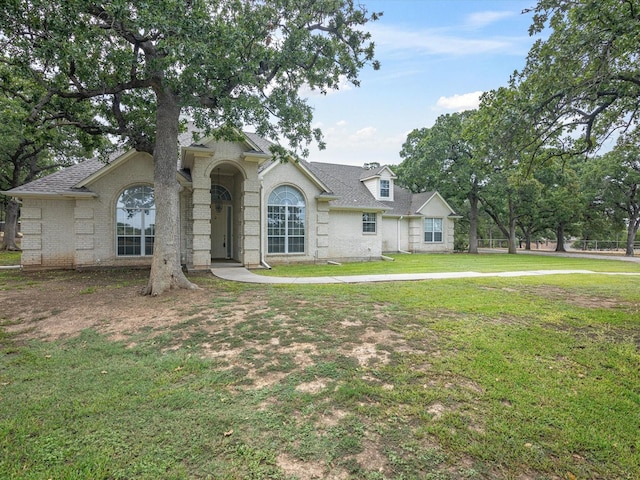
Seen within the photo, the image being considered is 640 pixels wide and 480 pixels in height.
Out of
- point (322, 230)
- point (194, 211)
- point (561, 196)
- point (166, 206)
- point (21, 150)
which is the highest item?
point (21, 150)

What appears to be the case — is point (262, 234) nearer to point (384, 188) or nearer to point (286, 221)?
point (286, 221)

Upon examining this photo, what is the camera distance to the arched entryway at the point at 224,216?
16922 mm

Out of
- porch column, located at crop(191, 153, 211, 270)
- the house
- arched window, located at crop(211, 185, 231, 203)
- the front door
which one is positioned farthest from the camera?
the front door

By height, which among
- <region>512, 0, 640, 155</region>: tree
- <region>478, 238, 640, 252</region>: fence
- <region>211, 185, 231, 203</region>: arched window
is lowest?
<region>478, 238, 640, 252</region>: fence

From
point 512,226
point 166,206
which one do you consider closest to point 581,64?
point 166,206

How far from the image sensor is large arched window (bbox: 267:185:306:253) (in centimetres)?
1593

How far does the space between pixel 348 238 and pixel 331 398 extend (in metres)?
Answer: 15.3

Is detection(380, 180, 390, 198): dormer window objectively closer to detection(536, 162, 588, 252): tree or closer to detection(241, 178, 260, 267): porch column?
detection(241, 178, 260, 267): porch column

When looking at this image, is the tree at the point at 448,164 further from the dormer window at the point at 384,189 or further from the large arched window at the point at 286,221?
the large arched window at the point at 286,221

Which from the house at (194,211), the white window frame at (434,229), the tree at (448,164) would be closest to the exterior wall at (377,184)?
the white window frame at (434,229)

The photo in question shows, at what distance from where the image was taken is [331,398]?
359 cm

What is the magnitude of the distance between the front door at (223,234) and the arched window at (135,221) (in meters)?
3.21

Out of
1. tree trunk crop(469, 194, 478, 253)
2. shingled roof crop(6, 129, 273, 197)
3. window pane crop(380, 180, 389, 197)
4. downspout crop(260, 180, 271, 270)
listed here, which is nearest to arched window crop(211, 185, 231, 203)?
shingled roof crop(6, 129, 273, 197)

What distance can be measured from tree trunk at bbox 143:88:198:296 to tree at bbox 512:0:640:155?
9.45 meters
